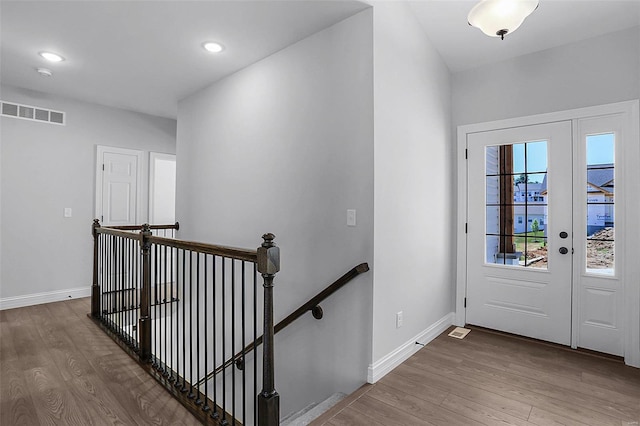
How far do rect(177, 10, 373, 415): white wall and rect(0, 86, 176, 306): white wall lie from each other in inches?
88.0

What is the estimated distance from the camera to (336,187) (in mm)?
2621

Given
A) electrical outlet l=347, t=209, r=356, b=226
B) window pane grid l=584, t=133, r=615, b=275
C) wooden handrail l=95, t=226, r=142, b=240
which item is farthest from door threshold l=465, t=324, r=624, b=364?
wooden handrail l=95, t=226, r=142, b=240

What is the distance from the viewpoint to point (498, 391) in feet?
7.57

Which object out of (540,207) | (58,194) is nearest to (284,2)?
(540,207)

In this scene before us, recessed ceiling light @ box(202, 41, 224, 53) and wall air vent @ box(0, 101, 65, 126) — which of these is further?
wall air vent @ box(0, 101, 65, 126)

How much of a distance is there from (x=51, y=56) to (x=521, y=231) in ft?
15.9

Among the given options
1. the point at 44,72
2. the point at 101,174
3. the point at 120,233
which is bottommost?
the point at 120,233

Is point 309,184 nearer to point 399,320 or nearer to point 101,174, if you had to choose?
point 399,320

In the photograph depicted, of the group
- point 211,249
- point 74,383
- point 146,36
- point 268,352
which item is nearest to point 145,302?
point 74,383

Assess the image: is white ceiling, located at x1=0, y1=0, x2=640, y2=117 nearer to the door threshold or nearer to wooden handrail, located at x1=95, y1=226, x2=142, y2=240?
wooden handrail, located at x1=95, y1=226, x2=142, y2=240

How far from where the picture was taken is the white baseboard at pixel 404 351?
2398mm

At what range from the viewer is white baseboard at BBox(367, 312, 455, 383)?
2.40 meters

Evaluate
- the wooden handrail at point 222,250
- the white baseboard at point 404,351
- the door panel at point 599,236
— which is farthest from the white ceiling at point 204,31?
the white baseboard at point 404,351

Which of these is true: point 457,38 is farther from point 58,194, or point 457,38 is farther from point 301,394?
point 58,194
